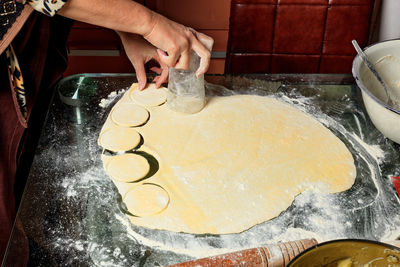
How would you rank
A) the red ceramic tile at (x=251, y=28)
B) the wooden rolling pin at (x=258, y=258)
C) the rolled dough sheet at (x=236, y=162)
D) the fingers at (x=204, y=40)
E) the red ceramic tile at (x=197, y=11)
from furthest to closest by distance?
the red ceramic tile at (x=197, y=11), the red ceramic tile at (x=251, y=28), the fingers at (x=204, y=40), the rolled dough sheet at (x=236, y=162), the wooden rolling pin at (x=258, y=258)

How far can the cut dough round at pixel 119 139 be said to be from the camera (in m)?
1.24

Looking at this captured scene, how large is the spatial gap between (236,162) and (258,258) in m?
0.43

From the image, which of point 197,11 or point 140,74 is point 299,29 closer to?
point 197,11

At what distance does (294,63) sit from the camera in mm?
1921

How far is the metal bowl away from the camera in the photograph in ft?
2.26

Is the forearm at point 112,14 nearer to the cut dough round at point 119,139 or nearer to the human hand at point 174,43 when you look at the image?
the human hand at point 174,43

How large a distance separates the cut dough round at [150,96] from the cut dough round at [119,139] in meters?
0.15

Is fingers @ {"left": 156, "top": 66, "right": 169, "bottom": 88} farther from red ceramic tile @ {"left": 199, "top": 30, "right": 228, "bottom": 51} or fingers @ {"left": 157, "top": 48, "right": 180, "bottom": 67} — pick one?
red ceramic tile @ {"left": 199, "top": 30, "right": 228, "bottom": 51}

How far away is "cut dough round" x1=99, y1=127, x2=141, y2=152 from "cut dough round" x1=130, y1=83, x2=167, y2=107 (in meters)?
0.15

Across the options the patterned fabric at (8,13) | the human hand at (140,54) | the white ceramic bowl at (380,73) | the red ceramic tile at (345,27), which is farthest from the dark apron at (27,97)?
the red ceramic tile at (345,27)

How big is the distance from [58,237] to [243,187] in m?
0.52

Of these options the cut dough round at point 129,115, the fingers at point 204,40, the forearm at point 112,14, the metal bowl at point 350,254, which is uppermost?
the forearm at point 112,14

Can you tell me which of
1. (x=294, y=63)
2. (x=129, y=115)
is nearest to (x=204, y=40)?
(x=129, y=115)

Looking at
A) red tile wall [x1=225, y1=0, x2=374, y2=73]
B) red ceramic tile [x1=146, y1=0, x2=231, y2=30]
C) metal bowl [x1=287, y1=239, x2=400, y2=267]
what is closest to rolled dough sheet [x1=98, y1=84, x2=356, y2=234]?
metal bowl [x1=287, y1=239, x2=400, y2=267]
